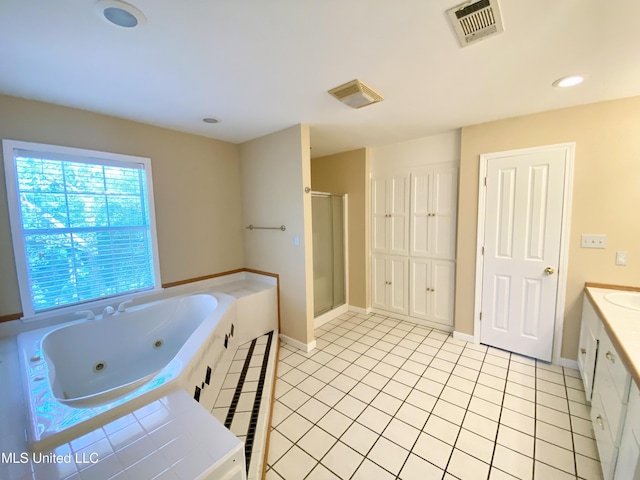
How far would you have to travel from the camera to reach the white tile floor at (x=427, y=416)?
141cm

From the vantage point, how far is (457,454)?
1478mm

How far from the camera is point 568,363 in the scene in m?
2.27

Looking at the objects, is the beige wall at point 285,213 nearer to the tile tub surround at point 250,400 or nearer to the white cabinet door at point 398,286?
the tile tub surround at point 250,400

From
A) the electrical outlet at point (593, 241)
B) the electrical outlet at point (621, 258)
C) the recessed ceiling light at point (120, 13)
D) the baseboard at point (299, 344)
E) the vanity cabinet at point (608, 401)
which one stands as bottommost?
the baseboard at point (299, 344)

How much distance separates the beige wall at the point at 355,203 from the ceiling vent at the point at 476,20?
2.17 m

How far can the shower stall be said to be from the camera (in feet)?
10.9

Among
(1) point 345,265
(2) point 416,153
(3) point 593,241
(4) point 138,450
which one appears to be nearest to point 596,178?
(3) point 593,241

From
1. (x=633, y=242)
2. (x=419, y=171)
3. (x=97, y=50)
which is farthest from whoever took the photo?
(x=419, y=171)

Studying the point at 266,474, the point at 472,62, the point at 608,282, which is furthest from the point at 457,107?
the point at 266,474

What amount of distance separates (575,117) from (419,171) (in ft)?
4.34

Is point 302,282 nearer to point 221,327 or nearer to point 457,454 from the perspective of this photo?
point 221,327

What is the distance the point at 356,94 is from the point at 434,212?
1747 mm

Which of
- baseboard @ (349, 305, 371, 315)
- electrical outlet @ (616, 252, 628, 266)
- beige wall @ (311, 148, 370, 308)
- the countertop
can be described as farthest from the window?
electrical outlet @ (616, 252, 628, 266)

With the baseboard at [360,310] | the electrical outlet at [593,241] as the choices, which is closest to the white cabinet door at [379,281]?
the baseboard at [360,310]
